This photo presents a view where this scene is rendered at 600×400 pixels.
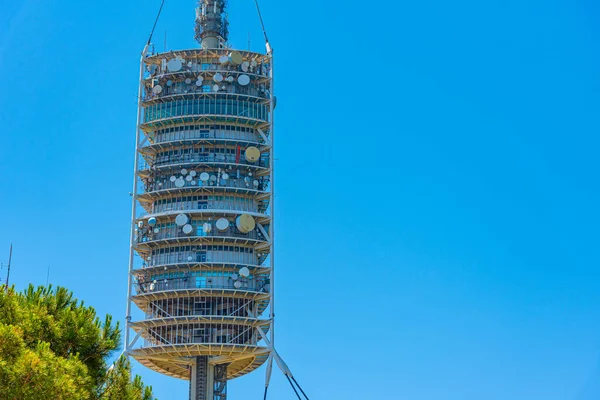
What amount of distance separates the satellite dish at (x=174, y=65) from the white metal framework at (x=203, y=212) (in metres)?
0.14

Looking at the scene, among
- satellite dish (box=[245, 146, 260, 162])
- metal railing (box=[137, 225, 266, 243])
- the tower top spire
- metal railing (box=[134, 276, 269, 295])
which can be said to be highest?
the tower top spire

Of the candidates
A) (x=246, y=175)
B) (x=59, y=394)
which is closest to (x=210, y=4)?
(x=246, y=175)

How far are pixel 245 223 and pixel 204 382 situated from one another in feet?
56.7

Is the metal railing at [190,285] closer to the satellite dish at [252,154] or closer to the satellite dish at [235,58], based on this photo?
the satellite dish at [252,154]

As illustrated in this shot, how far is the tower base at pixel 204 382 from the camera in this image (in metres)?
102

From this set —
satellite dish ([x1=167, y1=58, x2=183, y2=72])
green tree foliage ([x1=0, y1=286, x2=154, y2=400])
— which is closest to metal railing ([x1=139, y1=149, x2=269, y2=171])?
satellite dish ([x1=167, y1=58, x2=183, y2=72])

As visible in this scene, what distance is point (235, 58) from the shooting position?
108750 millimetres

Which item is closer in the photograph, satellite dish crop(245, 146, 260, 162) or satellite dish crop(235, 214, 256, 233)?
satellite dish crop(235, 214, 256, 233)

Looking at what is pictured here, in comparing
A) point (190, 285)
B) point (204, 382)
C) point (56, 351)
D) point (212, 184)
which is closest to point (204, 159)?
point (212, 184)

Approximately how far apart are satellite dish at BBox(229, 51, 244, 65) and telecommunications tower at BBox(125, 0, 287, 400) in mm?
113

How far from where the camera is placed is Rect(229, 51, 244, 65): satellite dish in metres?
109

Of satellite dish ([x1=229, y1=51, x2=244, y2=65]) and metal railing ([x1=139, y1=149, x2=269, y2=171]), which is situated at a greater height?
satellite dish ([x1=229, y1=51, x2=244, y2=65])

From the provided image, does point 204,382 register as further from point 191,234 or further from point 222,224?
point 222,224

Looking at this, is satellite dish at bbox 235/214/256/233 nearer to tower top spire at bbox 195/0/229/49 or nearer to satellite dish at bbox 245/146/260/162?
satellite dish at bbox 245/146/260/162
